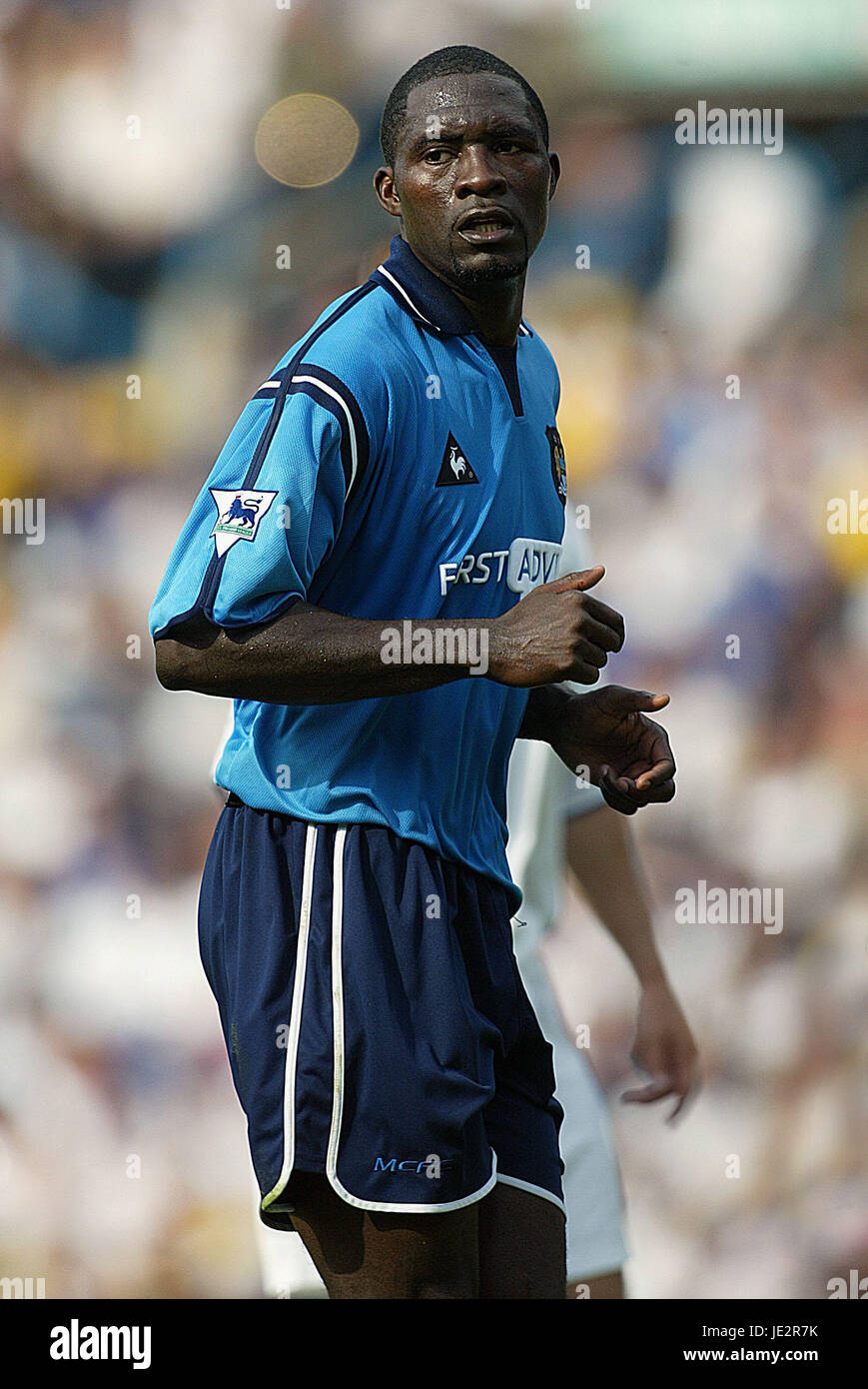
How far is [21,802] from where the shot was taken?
245 cm

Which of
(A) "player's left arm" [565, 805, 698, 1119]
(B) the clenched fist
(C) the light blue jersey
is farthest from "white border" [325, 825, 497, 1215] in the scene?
(A) "player's left arm" [565, 805, 698, 1119]

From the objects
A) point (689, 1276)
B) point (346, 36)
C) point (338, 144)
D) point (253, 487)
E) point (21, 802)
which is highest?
point (346, 36)

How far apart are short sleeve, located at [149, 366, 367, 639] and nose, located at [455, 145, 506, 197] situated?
0.77ft

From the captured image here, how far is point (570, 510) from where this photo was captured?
2414mm

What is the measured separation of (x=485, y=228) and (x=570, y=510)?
1.07 m

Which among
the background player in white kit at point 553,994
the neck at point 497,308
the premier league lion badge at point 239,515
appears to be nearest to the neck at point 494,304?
the neck at point 497,308

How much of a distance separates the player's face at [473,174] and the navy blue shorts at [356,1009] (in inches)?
20.3

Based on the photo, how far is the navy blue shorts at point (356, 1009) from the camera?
4.11 feet

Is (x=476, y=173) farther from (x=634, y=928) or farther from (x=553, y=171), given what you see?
(x=634, y=928)

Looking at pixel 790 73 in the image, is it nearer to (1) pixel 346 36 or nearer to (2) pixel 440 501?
(1) pixel 346 36

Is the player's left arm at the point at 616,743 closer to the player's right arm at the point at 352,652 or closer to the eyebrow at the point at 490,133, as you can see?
the player's right arm at the point at 352,652

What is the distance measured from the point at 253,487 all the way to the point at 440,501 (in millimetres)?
184

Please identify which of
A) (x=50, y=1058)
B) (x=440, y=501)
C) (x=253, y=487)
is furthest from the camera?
(x=50, y=1058)
